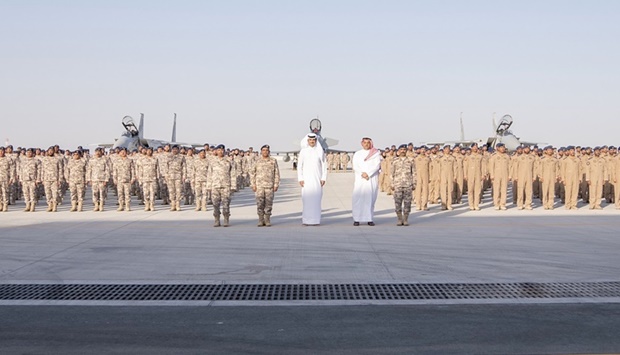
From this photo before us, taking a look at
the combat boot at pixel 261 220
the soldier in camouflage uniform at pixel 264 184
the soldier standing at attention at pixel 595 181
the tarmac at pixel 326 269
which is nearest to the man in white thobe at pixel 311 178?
the tarmac at pixel 326 269

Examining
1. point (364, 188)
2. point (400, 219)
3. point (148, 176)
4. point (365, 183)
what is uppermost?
point (148, 176)

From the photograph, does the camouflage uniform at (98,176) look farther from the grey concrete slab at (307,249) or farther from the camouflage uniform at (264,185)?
the camouflage uniform at (264,185)

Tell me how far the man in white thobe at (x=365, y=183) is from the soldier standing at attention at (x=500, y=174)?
5.06 metres

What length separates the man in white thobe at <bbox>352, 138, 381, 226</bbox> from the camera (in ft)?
46.0

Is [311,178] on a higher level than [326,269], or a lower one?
higher

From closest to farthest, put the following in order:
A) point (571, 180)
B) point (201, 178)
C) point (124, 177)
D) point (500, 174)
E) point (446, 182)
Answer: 1. point (201, 178)
2. point (124, 177)
3. point (500, 174)
4. point (571, 180)
5. point (446, 182)

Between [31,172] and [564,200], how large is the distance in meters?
15.6

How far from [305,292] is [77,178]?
12297mm

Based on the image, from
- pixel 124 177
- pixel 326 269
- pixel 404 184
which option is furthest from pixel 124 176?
pixel 326 269

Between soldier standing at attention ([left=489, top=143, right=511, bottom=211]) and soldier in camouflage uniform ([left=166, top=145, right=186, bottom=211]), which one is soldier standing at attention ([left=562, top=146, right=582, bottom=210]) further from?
soldier in camouflage uniform ([left=166, top=145, right=186, bottom=211])

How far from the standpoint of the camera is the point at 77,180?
1783 cm

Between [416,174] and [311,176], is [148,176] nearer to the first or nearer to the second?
[311,176]

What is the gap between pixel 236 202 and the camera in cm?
2139

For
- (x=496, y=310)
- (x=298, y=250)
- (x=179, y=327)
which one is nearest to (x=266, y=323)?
(x=179, y=327)
